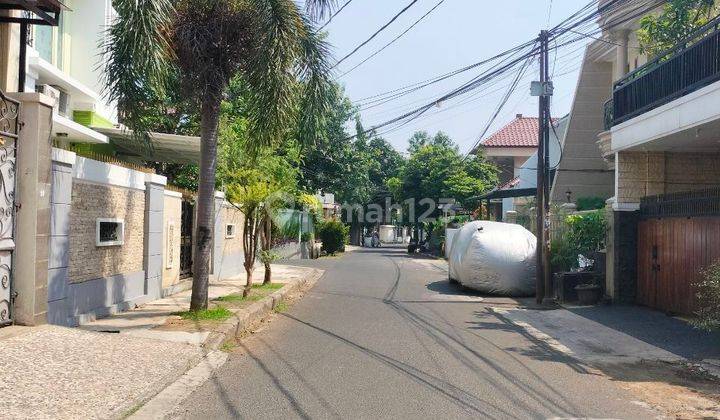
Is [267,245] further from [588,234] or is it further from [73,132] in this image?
[588,234]

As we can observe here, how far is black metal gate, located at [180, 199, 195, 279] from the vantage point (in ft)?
53.3

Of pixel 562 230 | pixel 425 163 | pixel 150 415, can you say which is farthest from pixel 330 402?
pixel 425 163

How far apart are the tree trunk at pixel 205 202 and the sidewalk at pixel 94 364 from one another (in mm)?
641

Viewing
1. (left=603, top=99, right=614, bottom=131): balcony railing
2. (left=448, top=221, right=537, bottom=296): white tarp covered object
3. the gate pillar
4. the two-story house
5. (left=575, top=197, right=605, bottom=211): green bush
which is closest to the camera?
the gate pillar

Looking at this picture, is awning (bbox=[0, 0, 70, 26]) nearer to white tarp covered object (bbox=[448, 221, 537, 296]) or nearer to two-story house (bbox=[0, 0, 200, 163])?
two-story house (bbox=[0, 0, 200, 163])

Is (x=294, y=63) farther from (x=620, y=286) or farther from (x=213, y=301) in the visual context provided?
(x=620, y=286)

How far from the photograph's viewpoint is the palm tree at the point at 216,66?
10.2 m

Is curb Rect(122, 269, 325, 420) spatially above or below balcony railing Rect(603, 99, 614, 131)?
below

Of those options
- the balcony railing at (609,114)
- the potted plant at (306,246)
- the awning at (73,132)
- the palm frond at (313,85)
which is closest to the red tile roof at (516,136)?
the potted plant at (306,246)

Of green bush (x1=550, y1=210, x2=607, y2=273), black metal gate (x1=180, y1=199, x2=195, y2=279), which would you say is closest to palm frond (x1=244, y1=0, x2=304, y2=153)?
black metal gate (x1=180, y1=199, x2=195, y2=279)

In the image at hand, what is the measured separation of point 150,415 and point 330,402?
1.67m

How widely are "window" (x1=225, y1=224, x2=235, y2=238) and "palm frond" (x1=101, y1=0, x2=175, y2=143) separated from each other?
9.06 metres

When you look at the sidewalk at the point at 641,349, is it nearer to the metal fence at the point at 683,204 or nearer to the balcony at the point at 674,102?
the metal fence at the point at 683,204

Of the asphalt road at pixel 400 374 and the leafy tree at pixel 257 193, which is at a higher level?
the leafy tree at pixel 257 193
